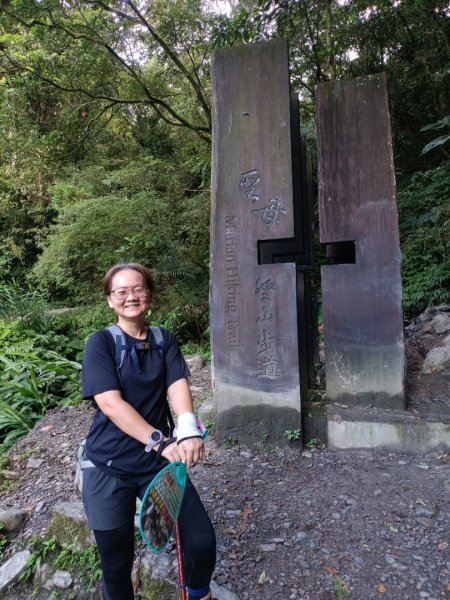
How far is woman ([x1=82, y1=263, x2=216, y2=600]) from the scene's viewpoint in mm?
1657

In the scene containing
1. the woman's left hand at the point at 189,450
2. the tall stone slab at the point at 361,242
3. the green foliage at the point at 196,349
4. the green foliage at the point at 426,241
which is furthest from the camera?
the green foliage at the point at 426,241

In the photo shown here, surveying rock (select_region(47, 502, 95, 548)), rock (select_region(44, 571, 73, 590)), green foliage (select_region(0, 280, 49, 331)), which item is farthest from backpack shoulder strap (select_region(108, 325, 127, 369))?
green foliage (select_region(0, 280, 49, 331))

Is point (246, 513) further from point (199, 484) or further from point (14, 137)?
point (14, 137)

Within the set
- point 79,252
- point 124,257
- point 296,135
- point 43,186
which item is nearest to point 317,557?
point 296,135

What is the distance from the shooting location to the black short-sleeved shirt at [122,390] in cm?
170

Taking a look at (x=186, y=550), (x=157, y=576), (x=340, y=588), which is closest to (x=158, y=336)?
(x=186, y=550)

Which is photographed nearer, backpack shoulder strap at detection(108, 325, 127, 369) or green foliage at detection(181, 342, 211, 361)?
backpack shoulder strap at detection(108, 325, 127, 369)

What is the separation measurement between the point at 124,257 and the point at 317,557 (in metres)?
5.59

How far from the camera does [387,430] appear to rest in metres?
3.32

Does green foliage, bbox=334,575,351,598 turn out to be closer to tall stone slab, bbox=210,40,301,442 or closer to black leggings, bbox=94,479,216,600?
black leggings, bbox=94,479,216,600

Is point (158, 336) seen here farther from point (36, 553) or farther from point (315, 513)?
point (36, 553)

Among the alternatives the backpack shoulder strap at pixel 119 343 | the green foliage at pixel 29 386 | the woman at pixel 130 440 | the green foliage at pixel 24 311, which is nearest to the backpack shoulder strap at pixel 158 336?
the woman at pixel 130 440

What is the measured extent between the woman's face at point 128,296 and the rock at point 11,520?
2.03 meters

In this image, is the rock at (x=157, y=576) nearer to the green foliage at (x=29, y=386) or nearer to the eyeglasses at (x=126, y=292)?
the eyeglasses at (x=126, y=292)
